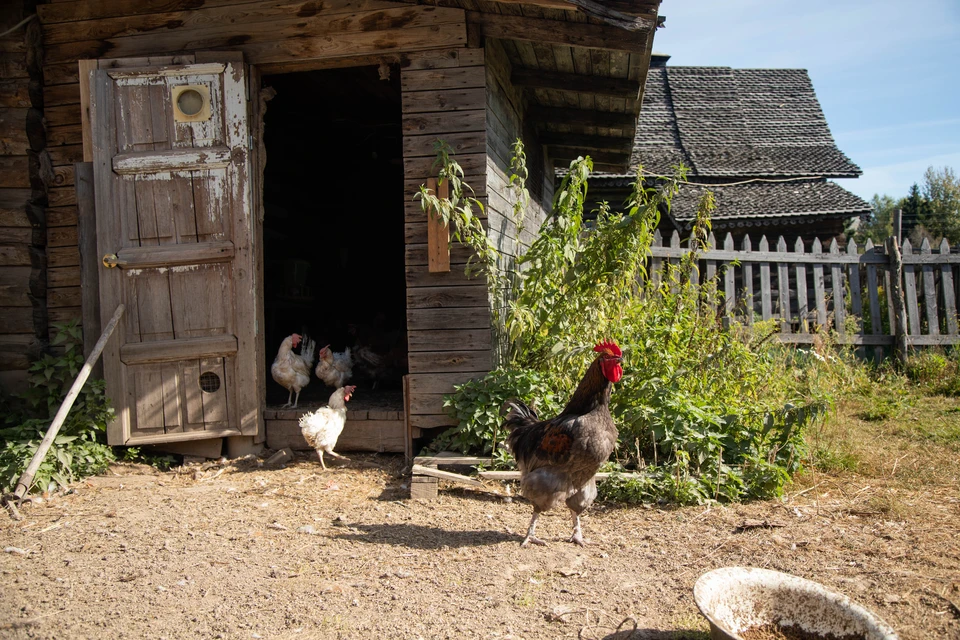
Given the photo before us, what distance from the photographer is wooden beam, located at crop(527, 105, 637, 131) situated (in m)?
8.08

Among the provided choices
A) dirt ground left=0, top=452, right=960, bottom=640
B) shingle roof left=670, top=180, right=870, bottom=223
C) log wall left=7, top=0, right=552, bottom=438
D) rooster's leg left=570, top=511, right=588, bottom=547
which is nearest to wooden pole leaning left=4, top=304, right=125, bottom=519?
dirt ground left=0, top=452, right=960, bottom=640

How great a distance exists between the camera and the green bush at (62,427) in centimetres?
501

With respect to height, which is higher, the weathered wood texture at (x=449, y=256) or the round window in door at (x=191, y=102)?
the round window in door at (x=191, y=102)

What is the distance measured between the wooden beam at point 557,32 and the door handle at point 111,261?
11.3 feet

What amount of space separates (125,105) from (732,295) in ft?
24.1

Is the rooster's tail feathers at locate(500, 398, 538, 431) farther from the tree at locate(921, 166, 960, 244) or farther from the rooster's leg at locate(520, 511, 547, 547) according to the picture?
the tree at locate(921, 166, 960, 244)

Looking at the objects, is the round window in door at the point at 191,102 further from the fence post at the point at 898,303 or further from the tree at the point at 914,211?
the tree at the point at 914,211

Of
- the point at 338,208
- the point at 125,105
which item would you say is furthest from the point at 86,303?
the point at 338,208

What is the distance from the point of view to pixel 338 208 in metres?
11.9

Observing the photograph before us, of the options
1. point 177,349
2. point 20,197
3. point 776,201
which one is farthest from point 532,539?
point 776,201

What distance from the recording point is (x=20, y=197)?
235 inches

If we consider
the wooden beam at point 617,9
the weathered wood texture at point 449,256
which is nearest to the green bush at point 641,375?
the weathered wood texture at point 449,256

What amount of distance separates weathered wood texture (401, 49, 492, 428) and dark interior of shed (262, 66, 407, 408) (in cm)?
178

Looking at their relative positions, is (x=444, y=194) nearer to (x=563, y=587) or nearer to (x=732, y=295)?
(x=563, y=587)
